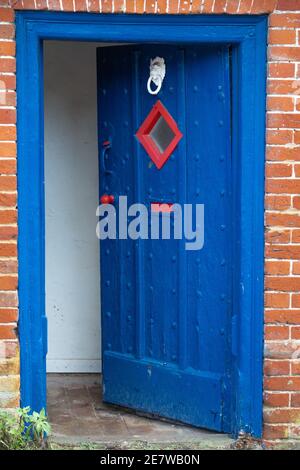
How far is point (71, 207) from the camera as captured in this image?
6.77 m

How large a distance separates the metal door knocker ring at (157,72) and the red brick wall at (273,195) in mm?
461

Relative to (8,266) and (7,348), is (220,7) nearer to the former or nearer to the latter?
(8,266)

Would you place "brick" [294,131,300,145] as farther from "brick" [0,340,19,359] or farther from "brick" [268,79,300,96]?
"brick" [0,340,19,359]

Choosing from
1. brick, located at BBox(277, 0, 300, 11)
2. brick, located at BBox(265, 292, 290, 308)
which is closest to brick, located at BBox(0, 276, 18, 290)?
brick, located at BBox(265, 292, 290, 308)

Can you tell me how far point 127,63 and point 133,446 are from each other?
227cm

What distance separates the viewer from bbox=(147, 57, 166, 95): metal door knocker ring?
5.49 metres

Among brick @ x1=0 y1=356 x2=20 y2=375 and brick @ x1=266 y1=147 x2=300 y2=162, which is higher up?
brick @ x1=266 y1=147 x2=300 y2=162

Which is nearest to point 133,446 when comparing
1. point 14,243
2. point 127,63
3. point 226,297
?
point 226,297

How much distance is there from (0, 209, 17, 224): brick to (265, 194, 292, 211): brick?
1385 mm

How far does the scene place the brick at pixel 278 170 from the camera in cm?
517

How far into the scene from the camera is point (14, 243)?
201 inches

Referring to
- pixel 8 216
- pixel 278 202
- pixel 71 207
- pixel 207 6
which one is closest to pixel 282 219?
pixel 278 202

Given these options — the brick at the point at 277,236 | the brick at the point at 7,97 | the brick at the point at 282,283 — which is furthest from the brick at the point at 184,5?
the brick at the point at 282,283

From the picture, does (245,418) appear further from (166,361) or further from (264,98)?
(264,98)
